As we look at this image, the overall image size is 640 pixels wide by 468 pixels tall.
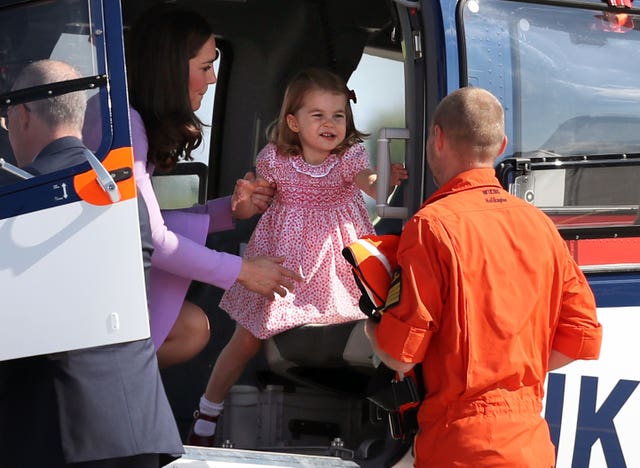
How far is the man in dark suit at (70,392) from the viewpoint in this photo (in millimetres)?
3166

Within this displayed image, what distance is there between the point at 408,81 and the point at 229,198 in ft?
3.17

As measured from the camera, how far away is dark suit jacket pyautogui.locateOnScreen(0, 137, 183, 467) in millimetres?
3162

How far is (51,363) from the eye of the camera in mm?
3219

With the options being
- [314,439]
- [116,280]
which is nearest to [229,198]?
[314,439]

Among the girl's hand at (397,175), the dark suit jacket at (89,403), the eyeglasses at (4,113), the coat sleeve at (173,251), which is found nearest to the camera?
the dark suit jacket at (89,403)

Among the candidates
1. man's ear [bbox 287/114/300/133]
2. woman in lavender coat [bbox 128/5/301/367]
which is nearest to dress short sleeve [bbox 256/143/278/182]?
man's ear [bbox 287/114/300/133]

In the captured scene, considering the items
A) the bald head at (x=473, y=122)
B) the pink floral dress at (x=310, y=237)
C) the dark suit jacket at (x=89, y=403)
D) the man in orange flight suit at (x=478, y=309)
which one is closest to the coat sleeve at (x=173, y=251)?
the dark suit jacket at (x=89, y=403)

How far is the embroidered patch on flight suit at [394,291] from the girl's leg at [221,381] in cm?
129

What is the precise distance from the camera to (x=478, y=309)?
3.26m

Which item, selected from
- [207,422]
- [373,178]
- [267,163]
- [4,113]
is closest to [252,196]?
[267,163]

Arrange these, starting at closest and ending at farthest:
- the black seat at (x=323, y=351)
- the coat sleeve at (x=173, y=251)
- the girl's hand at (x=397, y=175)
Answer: the coat sleeve at (x=173, y=251)
the girl's hand at (x=397, y=175)
the black seat at (x=323, y=351)

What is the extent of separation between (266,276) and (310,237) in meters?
0.48

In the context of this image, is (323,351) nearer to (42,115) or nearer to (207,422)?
(207,422)

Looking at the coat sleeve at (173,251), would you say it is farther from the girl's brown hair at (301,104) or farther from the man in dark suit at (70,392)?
the girl's brown hair at (301,104)
